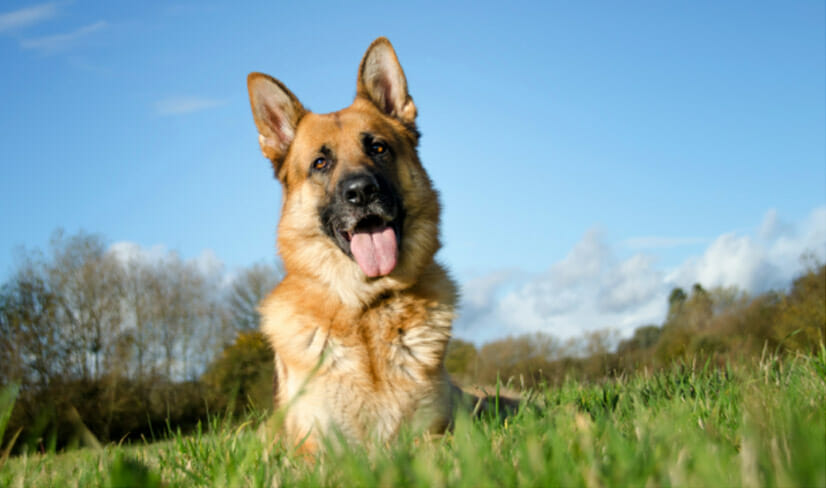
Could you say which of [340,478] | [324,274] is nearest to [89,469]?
[340,478]

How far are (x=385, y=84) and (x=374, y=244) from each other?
194 cm

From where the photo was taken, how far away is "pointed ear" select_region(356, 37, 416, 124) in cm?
583

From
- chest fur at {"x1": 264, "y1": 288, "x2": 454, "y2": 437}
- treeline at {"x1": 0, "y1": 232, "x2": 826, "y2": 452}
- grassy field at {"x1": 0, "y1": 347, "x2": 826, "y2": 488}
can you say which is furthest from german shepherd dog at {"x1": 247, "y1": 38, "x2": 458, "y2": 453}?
treeline at {"x1": 0, "y1": 232, "x2": 826, "y2": 452}

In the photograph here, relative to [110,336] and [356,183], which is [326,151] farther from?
[110,336]

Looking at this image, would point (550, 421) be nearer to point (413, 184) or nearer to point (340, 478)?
point (340, 478)

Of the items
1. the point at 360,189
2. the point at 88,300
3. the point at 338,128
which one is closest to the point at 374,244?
the point at 360,189

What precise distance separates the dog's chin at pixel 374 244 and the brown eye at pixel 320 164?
26.5 inches

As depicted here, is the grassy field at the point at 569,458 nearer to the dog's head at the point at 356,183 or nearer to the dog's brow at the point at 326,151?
the dog's head at the point at 356,183

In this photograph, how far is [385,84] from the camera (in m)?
6.03

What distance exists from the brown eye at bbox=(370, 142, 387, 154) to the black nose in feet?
1.75

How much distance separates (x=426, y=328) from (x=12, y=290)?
3138 centimetres

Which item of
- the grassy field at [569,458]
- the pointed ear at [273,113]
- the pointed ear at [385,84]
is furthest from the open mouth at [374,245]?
the grassy field at [569,458]

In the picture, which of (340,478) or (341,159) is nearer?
(340,478)

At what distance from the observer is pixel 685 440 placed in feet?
7.33
